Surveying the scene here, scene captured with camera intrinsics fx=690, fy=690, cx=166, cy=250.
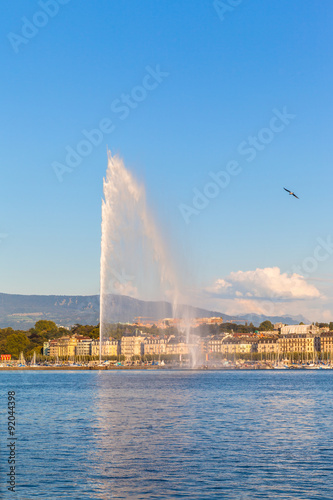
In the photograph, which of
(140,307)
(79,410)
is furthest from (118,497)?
(140,307)

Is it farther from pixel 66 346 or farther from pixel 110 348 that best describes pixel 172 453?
pixel 66 346

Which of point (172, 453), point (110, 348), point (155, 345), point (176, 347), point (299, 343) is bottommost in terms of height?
point (172, 453)

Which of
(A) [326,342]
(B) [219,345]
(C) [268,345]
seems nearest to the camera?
(A) [326,342]

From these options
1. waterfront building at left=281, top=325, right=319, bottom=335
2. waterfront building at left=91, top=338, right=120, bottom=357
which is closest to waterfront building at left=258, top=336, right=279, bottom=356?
waterfront building at left=281, top=325, right=319, bottom=335

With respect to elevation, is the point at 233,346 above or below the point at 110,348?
above

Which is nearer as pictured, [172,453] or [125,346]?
[172,453]

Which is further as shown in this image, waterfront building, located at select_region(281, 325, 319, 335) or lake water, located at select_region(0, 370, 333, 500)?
waterfront building, located at select_region(281, 325, 319, 335)

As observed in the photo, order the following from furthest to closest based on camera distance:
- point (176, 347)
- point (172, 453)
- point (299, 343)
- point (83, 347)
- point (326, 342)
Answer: point (83, 347) < point (299, 343) < point (326, 342) < point (176, 347) < point (172, 453)

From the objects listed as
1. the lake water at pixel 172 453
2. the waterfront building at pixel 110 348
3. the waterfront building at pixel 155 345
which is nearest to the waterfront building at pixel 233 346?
the waterfront building at pixel 155 345

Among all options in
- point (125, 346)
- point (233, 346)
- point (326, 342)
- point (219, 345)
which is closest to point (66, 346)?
point (125, 346)

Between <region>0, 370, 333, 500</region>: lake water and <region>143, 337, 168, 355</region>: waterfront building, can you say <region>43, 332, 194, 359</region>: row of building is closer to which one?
<region>143, 337, 168, 355</region>: waterfront building

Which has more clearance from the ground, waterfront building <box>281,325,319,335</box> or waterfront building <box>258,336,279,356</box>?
waterfront building <box>281,325,319,335</box>

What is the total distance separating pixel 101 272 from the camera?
7150 centimetres

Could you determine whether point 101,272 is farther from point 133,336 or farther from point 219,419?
point 133,336
